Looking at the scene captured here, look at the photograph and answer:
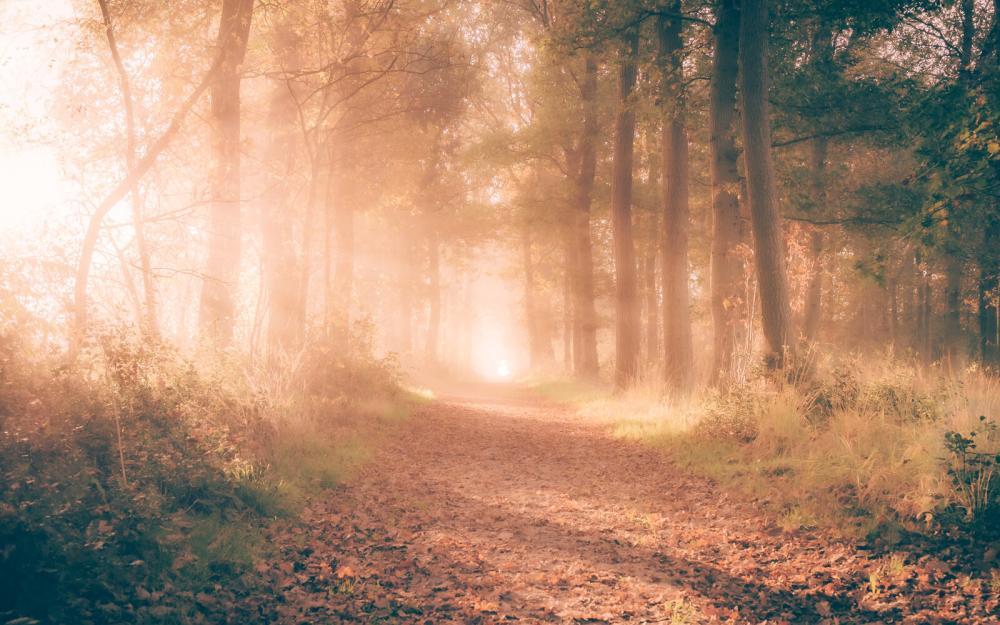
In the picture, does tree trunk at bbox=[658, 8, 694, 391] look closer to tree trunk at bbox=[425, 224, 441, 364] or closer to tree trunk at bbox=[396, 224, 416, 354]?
tree trunk at bbox=[396, 224, 416, 354]

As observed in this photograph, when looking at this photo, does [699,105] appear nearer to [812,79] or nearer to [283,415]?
[812,79]

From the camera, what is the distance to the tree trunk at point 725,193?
36.7 feet

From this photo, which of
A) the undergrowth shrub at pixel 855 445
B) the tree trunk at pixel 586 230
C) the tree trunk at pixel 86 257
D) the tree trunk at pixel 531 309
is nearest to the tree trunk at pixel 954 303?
the tree trunk at pixel 586 230

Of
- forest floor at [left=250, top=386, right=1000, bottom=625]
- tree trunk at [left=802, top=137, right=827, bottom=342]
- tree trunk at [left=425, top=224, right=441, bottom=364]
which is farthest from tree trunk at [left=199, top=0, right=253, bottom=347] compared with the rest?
tree trunk at [left=425, top=224, right=441, bottom=364]

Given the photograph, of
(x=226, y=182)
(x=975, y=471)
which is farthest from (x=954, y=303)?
(x=226, y=182)

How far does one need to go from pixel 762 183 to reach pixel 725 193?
257 centimetres

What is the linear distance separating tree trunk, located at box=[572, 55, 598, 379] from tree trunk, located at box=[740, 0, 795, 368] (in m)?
9.77

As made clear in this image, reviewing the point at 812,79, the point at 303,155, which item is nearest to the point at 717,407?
the point at 812,79

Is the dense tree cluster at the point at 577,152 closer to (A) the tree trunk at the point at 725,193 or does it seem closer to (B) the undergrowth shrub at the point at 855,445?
(A) the tree trunk at the point at 725,193

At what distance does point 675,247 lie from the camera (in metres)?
13.3

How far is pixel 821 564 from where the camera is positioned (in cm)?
466

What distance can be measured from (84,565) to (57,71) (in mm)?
10719

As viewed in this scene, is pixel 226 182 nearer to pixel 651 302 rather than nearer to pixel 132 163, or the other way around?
pixel 132 163

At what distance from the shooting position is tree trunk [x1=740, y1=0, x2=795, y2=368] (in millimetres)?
8891
